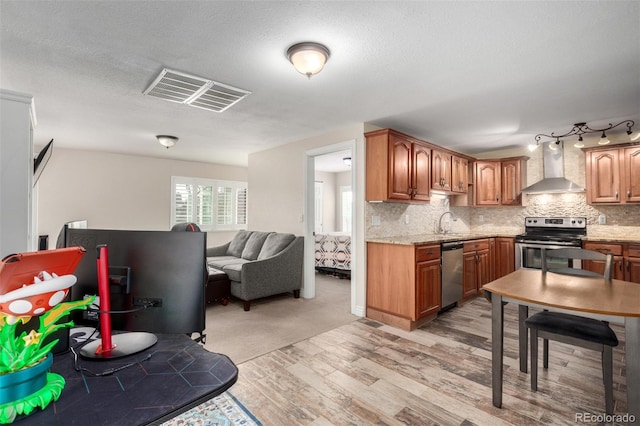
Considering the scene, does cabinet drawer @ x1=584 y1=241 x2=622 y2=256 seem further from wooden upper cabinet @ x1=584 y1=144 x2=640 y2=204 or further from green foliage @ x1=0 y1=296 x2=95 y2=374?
green foliage @ x1=0 y1=296 x2=95 y2=374

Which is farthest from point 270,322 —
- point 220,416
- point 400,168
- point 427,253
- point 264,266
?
point 400,168

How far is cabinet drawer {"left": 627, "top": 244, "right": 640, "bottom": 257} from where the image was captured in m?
3.64

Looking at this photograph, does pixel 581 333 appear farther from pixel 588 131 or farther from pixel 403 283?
pixel 588 131

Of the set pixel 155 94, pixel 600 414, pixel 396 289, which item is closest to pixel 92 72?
pixel 155 94

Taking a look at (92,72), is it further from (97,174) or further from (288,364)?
(97,174)

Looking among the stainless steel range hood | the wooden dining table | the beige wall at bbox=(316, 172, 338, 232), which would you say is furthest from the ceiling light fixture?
the stainless steel range hood

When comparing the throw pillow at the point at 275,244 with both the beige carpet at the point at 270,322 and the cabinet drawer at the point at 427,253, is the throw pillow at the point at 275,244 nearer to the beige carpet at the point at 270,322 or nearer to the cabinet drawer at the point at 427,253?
the beige carpet at the point at 270,322

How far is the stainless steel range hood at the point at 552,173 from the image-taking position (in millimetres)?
4605

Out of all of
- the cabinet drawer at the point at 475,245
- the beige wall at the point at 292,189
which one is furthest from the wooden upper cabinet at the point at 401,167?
the cabinet drawer at the point at 475,245

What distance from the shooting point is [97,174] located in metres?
5.59

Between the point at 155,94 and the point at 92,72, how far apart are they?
1.65 feet

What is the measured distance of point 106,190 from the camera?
18.6 feet

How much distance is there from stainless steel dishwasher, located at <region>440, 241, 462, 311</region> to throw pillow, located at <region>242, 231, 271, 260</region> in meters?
2.77

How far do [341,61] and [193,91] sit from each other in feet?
4.71
